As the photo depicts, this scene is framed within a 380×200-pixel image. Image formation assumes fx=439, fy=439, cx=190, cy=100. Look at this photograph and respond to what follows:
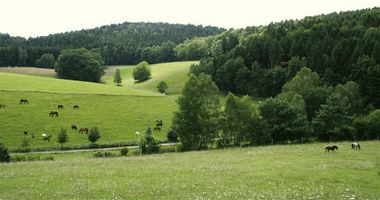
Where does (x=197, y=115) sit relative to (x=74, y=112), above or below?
above

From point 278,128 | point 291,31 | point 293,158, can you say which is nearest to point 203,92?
point 278,128

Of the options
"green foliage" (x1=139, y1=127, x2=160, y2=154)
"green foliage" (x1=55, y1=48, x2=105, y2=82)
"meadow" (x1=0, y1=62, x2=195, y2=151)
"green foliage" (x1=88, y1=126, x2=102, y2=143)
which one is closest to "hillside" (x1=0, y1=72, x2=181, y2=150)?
"meadow" (x1=0, y1=62, x2=195, y2=151)

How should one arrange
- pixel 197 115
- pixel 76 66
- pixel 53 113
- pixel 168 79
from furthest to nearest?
pixel 168 79, pixel 76 66, pixel 53 113, pixel 197 115

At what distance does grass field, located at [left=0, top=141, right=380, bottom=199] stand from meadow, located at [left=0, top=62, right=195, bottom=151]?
41.4 meters

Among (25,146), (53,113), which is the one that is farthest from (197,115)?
(53,113)

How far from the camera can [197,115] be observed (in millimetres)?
70000

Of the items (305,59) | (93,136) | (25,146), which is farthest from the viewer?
(305,59)

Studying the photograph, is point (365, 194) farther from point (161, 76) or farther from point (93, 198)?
point (161, 76)

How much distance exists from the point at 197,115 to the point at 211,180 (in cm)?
3978

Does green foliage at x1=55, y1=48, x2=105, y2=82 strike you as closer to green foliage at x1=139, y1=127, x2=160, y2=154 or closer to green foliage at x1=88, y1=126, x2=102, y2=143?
green foliage at x1=88, y1=126, x2=102, y2=143

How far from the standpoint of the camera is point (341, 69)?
122188 millimetres

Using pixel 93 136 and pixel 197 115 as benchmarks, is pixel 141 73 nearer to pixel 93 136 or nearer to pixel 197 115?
pixel 93 136

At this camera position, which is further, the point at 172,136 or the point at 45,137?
the point at 45,137

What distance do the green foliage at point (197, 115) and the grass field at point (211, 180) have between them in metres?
26.9
